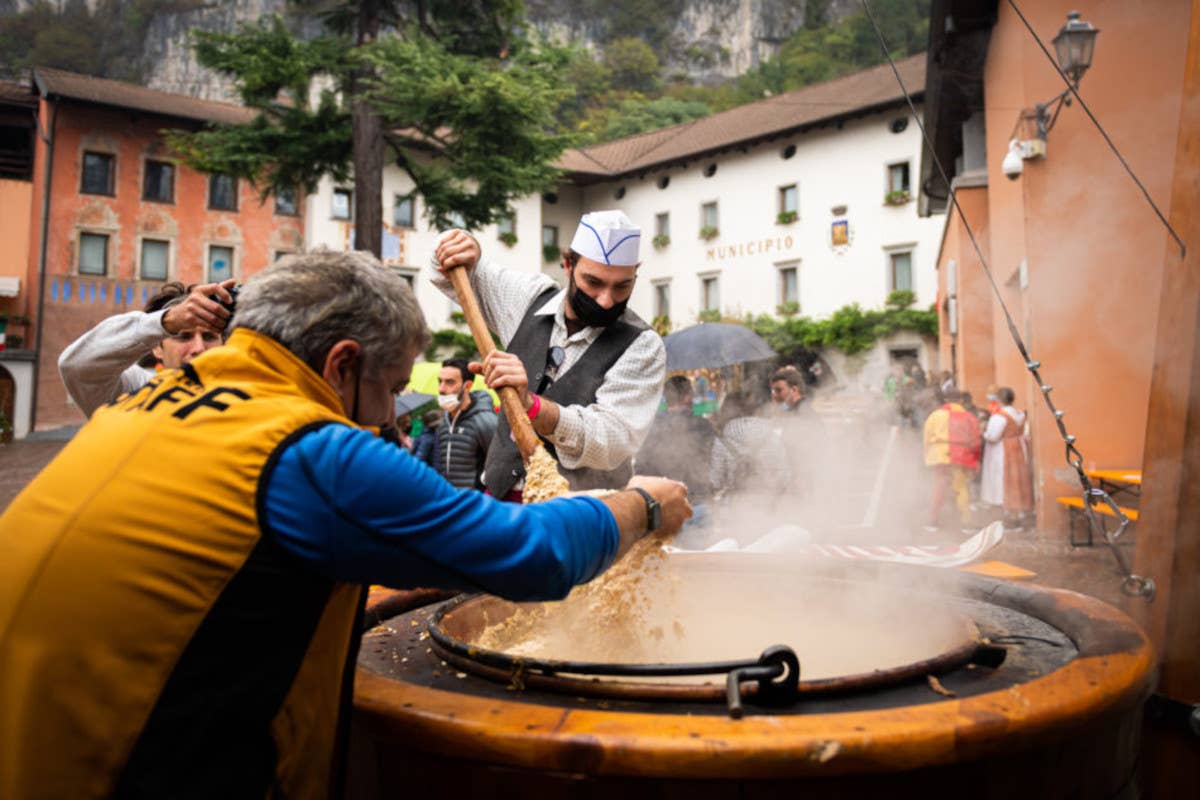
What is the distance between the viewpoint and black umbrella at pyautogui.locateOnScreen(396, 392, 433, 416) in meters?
8.75

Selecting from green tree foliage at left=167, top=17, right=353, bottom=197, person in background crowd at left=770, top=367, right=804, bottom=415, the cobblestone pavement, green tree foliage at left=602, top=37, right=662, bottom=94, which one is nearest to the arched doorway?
the cobblestone pavement

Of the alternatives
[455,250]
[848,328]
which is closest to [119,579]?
[455,250]

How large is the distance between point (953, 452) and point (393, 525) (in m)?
8.76

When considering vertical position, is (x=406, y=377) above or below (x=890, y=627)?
above

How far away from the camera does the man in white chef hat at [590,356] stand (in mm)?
Result: 2436

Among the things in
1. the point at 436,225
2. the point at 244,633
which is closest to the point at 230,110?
the point at 436,225

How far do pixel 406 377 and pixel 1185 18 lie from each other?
24.1 feet

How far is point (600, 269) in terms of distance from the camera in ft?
8.27

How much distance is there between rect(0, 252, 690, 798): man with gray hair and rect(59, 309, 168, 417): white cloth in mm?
1445

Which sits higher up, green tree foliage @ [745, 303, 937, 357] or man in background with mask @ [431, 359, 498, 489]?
green tree foliage @ [745, 303, 937, 357]

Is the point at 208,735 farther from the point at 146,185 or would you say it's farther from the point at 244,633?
the point at 146,185

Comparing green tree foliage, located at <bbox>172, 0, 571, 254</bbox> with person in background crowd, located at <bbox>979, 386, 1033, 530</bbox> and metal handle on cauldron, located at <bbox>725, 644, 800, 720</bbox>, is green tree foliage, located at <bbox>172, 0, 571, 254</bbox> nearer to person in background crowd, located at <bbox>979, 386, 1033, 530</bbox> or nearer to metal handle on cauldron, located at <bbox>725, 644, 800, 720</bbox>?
person in background crowd, located at <bbox>979, 386, 1033, 530</bbox>

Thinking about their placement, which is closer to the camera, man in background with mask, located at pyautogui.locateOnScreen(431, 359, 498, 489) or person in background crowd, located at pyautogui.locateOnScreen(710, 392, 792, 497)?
person in background crowd, located at pyautogui.locateOnScreen(710, 392, 792, 497)

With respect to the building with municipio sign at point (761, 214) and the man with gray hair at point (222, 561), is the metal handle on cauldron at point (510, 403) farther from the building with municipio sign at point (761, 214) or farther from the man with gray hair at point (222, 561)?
the building with municipio sign at point (761, 214)
